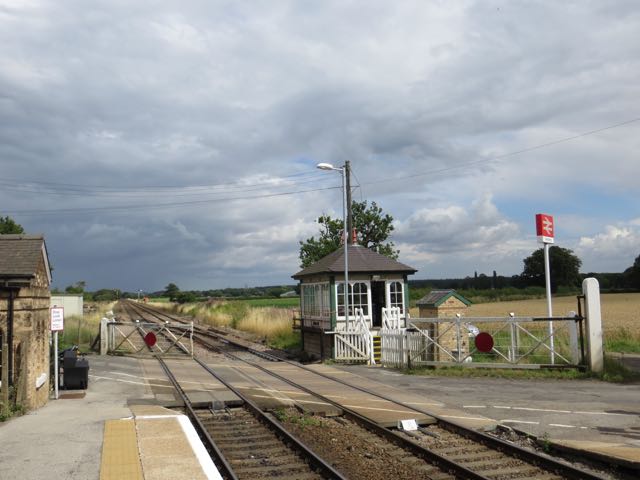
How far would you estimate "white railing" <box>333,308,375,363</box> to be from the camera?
19.8m

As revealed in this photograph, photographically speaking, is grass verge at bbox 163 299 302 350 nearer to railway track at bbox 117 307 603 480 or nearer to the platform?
the platform

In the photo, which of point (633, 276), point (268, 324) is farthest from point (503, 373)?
point (633, 276)

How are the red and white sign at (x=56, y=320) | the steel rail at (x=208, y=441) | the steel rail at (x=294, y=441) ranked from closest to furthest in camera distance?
the steel rail at (x=294, y=441) → the steel rail at (x=208, y=441) → the red and white sign at (x=56, y=320)

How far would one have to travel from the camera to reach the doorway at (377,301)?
23969mm

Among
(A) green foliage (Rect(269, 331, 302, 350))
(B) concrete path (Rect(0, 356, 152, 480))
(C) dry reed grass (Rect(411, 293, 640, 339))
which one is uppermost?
(C) dry reed grass (Rect(411, 293, 640, 339))

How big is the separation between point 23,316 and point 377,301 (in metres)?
15.4

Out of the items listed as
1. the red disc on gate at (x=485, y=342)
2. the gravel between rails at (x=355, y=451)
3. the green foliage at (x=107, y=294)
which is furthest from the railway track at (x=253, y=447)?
the green foliage at (x=107, y=294)

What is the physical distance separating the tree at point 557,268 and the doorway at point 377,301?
266ft

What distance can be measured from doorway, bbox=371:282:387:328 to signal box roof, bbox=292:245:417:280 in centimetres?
96

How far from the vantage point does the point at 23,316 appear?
1138 cm

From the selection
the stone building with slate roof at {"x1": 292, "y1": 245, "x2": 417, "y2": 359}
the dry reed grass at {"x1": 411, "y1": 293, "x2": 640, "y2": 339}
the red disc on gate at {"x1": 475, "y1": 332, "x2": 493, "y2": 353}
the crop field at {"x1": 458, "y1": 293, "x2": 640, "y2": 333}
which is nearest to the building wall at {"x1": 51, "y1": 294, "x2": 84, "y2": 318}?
the dry reed grass at {"x1": 411, "y1": 293, "x2": 640, "y2": 339}

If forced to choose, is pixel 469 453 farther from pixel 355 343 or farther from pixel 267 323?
pixel 267 323

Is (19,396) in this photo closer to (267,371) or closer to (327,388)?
(327,388)

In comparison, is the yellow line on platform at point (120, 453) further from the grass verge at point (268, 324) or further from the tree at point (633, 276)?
the tree at point (633, 276)
